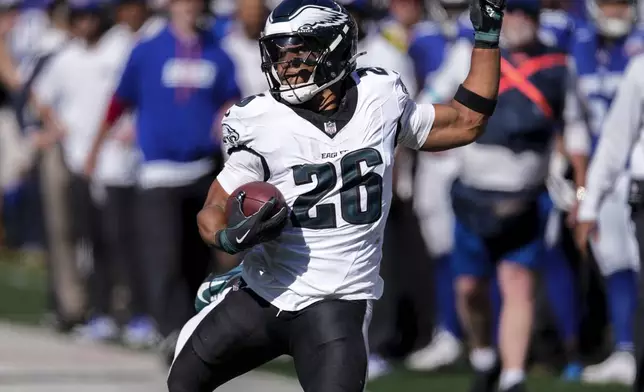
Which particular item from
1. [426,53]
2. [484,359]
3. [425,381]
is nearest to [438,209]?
[426,53]

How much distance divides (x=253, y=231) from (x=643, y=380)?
7.22 ft

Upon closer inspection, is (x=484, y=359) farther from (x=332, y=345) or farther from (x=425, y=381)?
(x=332, y=345)

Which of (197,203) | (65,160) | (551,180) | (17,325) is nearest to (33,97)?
(65,160)

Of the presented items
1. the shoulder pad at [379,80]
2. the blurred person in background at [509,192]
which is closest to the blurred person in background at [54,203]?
the blurred person in background at [509,192]

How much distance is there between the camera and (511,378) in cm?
841

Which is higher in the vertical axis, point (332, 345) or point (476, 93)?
point (476, 93)

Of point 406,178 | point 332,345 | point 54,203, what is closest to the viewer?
point 332,345

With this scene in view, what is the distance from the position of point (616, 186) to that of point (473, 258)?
1.12 meters

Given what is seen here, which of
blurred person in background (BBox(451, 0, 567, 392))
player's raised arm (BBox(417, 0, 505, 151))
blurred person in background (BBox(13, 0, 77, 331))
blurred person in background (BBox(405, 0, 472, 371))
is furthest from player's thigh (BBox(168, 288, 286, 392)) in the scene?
blurred person in background (BBox(13, 0, 77, 331))

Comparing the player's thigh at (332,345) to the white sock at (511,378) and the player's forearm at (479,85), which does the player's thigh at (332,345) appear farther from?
the white sock at (511,378)

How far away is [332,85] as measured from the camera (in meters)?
5.90

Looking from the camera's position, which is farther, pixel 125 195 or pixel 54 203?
pixel 54 203

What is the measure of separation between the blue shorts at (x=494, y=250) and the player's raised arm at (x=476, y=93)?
102 inches

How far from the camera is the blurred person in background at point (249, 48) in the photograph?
1101 centimetres
